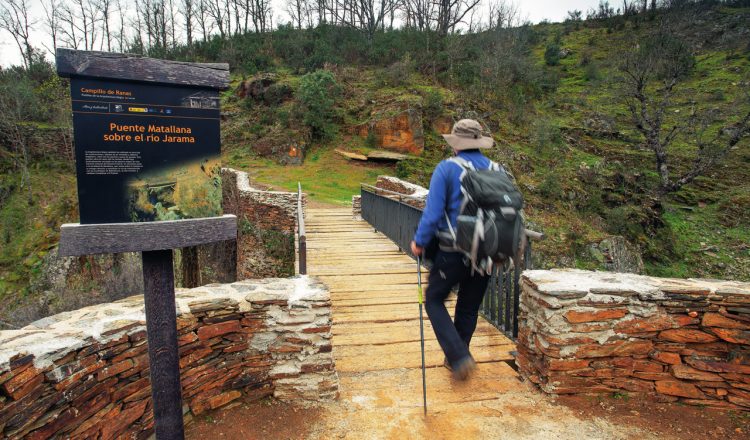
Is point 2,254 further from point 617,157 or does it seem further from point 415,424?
point 617,157

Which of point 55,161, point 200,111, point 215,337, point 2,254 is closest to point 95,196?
point 200,111

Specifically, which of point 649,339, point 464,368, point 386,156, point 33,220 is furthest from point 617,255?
point 33,220

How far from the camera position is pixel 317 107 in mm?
23953

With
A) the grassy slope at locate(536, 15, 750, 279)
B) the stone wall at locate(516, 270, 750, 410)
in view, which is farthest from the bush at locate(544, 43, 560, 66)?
the stone wall at locate(516, 270, 750, 410)

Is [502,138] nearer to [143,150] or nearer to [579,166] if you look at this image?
[579,166]

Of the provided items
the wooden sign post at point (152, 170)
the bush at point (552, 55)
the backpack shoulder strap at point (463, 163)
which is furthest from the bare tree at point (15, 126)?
the bush at point (552, 55)

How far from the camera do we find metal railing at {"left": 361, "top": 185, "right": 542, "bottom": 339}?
3918mm

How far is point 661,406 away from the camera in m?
3.14

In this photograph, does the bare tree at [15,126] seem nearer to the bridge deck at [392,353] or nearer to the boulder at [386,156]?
the boulder at [386,156]

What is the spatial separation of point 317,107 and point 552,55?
23774 millimetres

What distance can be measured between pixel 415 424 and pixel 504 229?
1.48 meters

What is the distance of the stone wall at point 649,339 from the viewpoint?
307 cm

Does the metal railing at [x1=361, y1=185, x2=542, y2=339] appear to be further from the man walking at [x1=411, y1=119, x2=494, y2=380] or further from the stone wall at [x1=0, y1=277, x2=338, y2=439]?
the stone wall at [x1=0, y1=277, x2=338, y2=439]

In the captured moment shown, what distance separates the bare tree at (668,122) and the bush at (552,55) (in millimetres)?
11540
